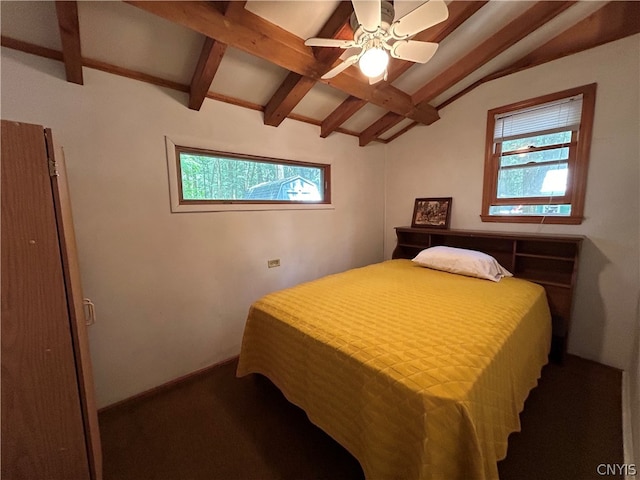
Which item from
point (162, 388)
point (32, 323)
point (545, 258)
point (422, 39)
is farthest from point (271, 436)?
point (422, 39)

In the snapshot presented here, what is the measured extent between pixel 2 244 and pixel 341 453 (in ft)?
5.96

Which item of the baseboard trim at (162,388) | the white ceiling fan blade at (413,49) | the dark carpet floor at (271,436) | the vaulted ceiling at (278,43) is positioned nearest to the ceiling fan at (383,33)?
the white ceiling fan blade at (413,49)

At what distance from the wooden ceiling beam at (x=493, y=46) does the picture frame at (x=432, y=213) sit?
3.61ft

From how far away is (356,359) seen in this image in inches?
45.4

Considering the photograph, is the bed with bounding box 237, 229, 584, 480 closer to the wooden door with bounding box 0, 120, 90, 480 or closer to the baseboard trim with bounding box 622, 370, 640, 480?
the baseboard trim with bounding box 622, 370, 640, 480

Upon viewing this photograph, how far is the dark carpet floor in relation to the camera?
1.38m

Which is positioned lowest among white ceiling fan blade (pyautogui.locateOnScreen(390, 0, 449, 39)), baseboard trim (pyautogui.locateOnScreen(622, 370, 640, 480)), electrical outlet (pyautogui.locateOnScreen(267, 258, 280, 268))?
baseboard trim (pyautogui.locateOnScreen(622, 370, 640, 480))

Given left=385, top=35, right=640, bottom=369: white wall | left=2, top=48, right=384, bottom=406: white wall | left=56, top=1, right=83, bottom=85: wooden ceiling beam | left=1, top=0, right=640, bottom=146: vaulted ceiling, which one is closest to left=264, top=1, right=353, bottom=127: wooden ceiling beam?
left=1, top=0, right=640, bottom=146: vaulted ceiling

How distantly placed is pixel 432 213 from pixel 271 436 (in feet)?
9.34

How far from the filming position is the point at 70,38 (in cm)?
135

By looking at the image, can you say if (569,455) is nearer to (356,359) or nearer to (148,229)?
(356,359)

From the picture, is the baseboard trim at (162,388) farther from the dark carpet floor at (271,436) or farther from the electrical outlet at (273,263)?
the electrical outlet at (273,263)

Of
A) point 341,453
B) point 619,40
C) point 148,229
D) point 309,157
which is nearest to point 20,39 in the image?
point 148,229

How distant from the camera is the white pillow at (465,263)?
7.55ft
